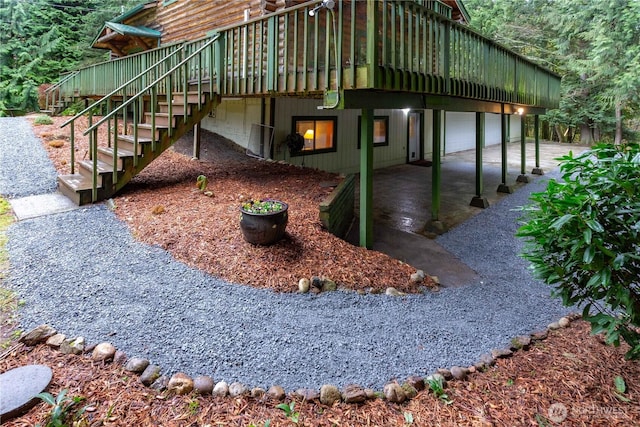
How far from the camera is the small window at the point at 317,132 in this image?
1015 centimetres

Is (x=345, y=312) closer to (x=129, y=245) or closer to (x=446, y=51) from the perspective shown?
(x=129, y=245)

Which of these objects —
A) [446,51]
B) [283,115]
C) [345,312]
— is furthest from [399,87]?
[283,115]

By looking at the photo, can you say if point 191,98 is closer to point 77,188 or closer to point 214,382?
point 77,188

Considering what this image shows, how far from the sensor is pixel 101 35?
1382 centimetres

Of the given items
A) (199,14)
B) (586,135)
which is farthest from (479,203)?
(586,135)

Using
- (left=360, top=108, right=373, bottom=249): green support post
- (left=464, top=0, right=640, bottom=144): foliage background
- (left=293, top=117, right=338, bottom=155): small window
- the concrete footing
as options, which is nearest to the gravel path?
(left=360, top=108, right=373, bottom=249): green support post

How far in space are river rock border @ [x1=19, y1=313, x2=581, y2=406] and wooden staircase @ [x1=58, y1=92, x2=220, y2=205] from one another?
10.8ft

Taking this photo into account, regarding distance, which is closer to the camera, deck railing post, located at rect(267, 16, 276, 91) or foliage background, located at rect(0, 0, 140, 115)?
deck railing post, located at rect(267, 16, 276, 91)

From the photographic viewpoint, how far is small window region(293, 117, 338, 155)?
1015cm

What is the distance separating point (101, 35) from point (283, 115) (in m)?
8.94

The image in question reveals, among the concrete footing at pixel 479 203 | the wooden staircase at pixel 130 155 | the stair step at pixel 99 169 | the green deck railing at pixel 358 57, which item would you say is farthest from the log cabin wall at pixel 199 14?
the concrete footing at pixel 479 203

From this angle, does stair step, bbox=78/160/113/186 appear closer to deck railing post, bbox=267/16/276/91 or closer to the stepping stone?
deck railing post, bbox=267/16/276/91

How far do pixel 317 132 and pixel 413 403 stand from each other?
897cm

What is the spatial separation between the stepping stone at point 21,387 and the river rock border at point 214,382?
239 mm
